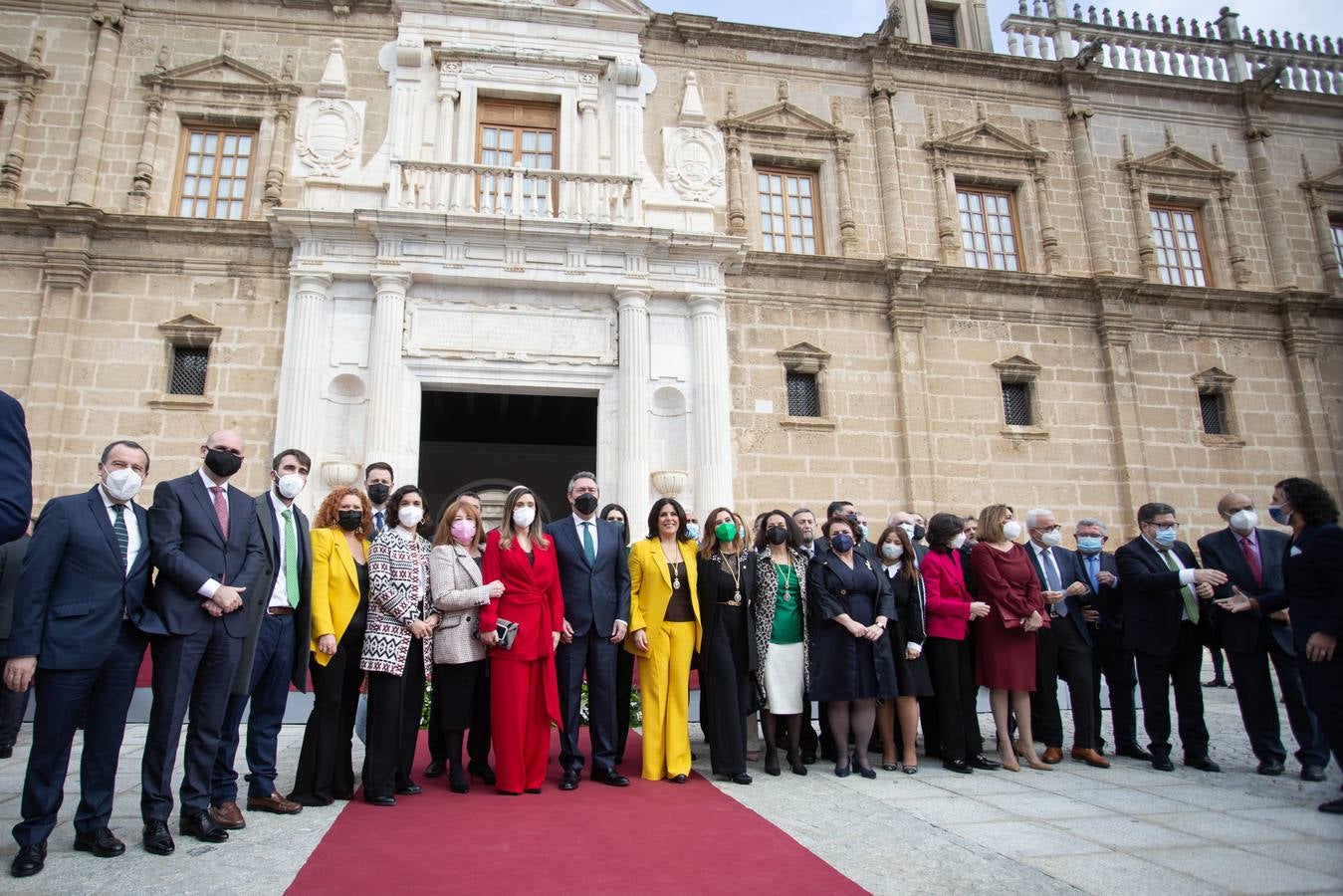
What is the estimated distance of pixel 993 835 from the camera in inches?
155

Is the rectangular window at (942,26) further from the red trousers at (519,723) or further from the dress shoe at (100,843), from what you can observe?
the dress shoe at (100,843)

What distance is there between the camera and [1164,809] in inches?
178

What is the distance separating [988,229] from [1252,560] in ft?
A: 31.7

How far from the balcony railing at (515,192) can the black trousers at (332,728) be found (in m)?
8.10

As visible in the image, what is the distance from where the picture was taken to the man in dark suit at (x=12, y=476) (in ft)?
9.47

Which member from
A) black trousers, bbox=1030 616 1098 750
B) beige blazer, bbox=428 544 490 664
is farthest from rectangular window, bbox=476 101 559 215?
black trousers, bbox=1030 616 1098 750

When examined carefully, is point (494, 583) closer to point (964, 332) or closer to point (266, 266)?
point (266, 266)

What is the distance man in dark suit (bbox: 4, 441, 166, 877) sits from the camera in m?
3.43

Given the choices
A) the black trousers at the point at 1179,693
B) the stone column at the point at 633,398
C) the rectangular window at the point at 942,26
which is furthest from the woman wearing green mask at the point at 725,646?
the rectangular window at the point at 942,26

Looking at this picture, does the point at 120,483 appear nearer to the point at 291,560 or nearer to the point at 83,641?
the point at 83,641

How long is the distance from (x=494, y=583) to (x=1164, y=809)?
13.2 ft

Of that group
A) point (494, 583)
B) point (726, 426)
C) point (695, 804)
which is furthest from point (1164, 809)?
point (726, 426)

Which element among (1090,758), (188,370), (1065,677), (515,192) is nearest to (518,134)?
(515,192)

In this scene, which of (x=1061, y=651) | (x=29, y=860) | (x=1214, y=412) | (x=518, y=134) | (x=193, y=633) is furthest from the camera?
(x=1214, y=412)
